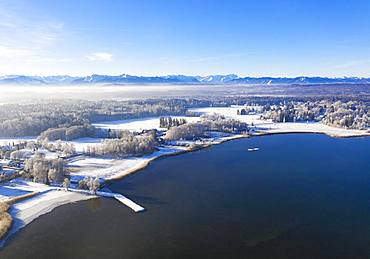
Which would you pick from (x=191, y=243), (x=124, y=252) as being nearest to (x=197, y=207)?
(x=191, y=243)

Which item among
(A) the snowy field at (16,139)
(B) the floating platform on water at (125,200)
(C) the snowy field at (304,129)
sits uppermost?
(B) the floating platform on water at (125,200)

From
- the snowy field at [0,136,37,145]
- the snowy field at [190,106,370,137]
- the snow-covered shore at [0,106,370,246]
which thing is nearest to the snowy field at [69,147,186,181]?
the snow-covered shore at [0,106,370,246]

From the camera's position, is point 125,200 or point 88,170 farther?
point 88,170

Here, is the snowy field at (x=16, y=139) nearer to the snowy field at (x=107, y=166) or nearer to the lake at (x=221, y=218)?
the snowy field at (x=107, y=166)

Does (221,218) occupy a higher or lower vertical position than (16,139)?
higher

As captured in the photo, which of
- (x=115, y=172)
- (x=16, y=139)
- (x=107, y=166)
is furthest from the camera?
(x=16, y=139)

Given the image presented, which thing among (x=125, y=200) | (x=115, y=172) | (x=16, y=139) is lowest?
(x=16, y=139)

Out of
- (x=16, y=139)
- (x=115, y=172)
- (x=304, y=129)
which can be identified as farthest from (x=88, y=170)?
(x=304, y=129)

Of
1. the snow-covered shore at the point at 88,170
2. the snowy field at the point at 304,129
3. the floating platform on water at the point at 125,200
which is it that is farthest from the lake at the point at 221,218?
the snowy field at the point at 304,129

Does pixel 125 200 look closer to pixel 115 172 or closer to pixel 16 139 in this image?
pixel 115 172

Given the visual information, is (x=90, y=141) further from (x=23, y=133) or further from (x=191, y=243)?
(x=191, y=243)

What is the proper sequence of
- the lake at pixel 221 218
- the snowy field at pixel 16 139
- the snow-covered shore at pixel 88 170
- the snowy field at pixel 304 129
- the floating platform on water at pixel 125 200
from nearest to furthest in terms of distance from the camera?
the lake at pixel 221 218
the snow-covered shore at pixel 88 170
the floating platform on water at pixel 125 200
the snowy field at pixel 16 139
the snowy field at pixel 304 129
